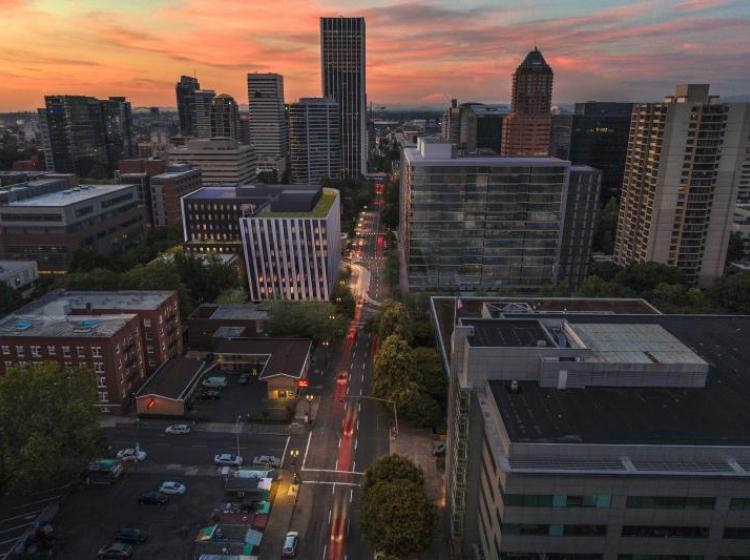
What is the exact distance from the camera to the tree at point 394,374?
8238 centimetres

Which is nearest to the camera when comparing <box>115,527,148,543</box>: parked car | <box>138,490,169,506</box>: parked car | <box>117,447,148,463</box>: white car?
<box>115,527,148,543</box>: parked car

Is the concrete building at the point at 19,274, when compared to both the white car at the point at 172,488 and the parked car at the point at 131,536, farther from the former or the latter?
the parked car at the point at 131,536

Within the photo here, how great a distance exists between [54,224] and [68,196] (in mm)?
19404

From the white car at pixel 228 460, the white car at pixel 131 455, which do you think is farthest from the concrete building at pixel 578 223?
the white car at pixel 131 455

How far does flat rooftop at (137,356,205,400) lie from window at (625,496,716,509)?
228ft

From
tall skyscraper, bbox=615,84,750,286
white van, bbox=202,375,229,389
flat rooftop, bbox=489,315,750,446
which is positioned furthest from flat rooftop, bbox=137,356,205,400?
tall skyscraper, bbox=615,84,750,286

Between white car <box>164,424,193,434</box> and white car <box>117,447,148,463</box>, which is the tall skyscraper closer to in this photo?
white car <box>164,424,193,434</box>

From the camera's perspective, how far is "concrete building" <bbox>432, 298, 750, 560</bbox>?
4247 cm

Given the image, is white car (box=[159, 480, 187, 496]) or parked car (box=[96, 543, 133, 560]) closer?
parked car (box=[96, 543, 133, 560])

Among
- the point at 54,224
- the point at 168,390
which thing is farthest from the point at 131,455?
the point at 54,224

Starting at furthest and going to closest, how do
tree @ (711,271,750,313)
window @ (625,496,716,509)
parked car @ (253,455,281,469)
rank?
1. tree @ (711,271,750,313)
2. parked car @ (253,455,281,469)
3. window @ (625,496,716,509)

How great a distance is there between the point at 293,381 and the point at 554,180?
82812mm

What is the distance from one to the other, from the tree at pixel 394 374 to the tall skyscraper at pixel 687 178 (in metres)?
96.3

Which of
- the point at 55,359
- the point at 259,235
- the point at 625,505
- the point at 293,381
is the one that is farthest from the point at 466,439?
the point at 259,235
